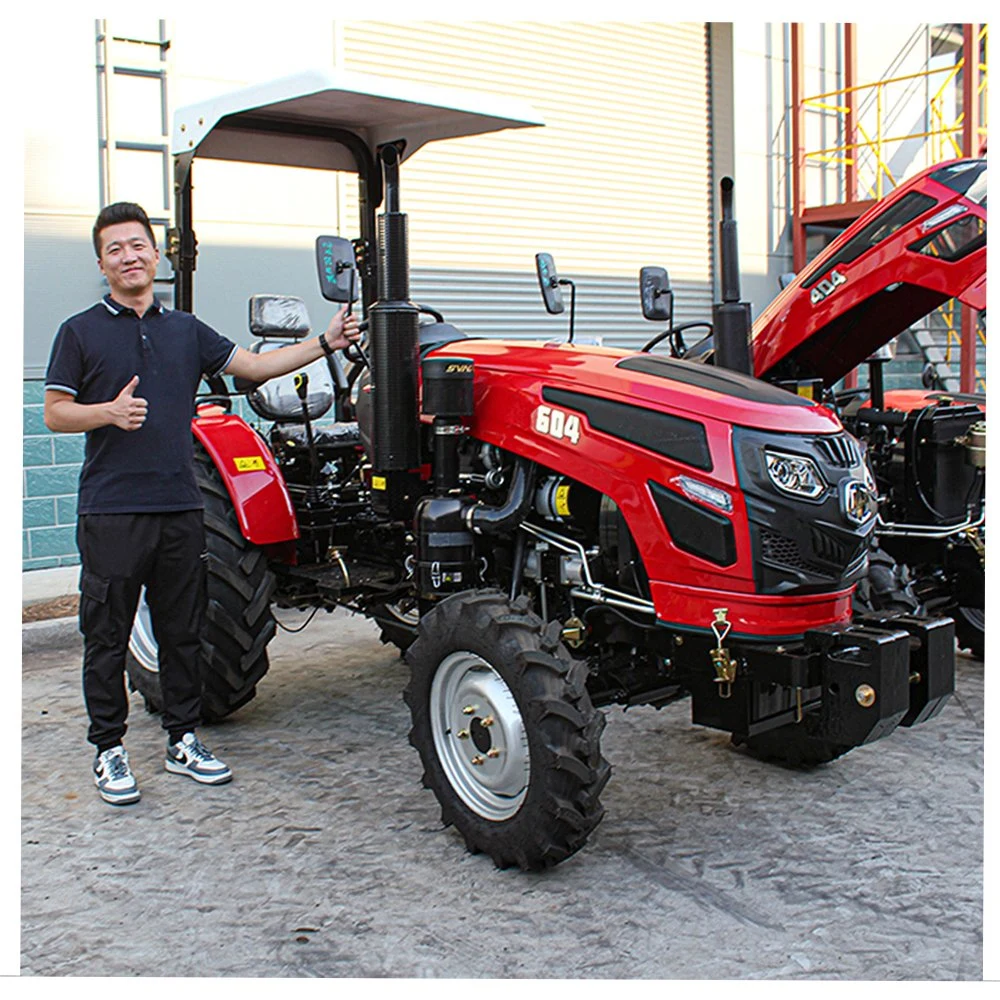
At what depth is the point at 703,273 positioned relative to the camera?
1122 cm

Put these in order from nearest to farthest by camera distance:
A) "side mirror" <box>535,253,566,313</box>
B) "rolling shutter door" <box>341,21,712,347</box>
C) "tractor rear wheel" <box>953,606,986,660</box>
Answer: "side mirror" <box>535,253,566,313</box> < "tractor rear wheel" <box>953,606,986,660</box> < "rolling shutter door" <box>341,21,712,347</box>

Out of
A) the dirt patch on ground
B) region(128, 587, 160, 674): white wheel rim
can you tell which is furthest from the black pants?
the dirt patch on ground

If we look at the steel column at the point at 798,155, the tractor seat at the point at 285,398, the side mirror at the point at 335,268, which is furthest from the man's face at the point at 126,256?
the steel column at the point at 798,155

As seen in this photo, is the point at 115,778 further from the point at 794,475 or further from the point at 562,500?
the point at 794,475

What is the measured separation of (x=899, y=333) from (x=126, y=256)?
3089 millimetres

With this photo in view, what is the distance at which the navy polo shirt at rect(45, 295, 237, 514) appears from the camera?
3678mm

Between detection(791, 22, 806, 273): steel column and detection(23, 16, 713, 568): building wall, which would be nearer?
detection(23, 16, 713, 568): building wall

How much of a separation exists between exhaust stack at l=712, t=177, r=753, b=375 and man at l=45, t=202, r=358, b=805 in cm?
126

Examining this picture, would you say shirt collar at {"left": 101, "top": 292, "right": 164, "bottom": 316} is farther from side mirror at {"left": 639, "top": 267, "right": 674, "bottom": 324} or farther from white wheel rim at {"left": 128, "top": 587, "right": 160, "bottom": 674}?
side mirror at {"left": 639, "top": 267, "right": 674, "bottom": 324}

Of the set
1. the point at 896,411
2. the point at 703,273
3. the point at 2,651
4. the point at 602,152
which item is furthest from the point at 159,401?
the point at 703,273

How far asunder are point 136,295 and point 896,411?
3.23m

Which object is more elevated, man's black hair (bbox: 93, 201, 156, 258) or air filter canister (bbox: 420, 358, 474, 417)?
man's black hair (bbox: 93, 201, 156, 258)

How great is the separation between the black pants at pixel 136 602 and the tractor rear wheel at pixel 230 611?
227 millimetres

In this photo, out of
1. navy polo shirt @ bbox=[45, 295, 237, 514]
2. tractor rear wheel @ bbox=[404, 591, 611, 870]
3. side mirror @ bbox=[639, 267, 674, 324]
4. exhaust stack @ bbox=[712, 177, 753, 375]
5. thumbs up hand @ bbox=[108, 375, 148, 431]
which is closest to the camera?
tractor rear wheel @ bbox=[404, 591, 611, 870]
